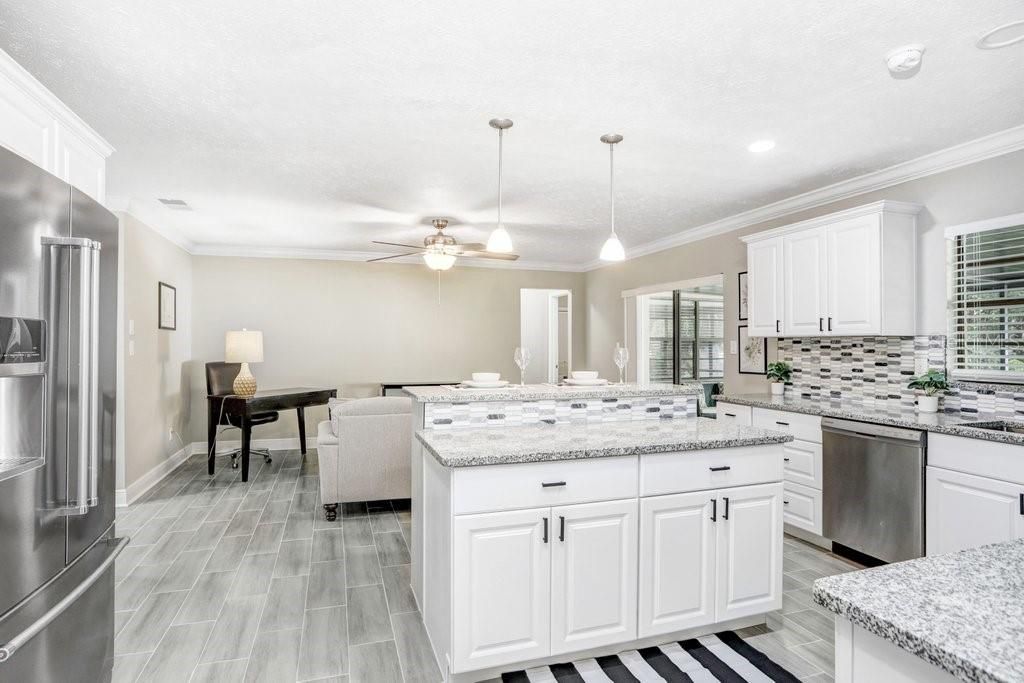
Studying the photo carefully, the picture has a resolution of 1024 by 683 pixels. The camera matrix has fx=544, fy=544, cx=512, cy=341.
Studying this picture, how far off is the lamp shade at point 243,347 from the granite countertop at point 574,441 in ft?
12.7

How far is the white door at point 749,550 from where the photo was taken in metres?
2.30

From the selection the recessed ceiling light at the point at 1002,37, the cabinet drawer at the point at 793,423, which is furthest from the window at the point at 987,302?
the recessed ceiling light at the point at 1002,37

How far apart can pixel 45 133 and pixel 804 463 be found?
13.5ft

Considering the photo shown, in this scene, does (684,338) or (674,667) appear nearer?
(674,667)

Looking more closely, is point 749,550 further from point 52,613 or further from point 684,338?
point 684,338

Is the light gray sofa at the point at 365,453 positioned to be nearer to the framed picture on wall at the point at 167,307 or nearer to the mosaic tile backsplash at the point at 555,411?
the mosaic tile backsplash at the point at 555,411

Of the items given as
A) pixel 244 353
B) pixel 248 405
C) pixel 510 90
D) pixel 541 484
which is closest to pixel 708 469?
pixel 541 484

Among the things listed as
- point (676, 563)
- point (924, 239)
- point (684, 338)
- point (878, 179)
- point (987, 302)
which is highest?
point (878, 179)

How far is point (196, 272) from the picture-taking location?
6125 millimetres

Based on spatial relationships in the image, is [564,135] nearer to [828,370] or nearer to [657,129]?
[657,129]

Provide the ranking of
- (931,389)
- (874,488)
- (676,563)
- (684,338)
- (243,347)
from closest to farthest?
1. (676,563)
2. (874,488)
3. (931,389)
4. (243,347)
5. (684,338)

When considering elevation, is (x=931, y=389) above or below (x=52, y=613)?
above

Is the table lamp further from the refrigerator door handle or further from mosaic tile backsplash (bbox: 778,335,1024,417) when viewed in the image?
mosaic tile backsplash (bbox: 778,335,1024,417)

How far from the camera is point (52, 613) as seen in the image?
4.49 ft
